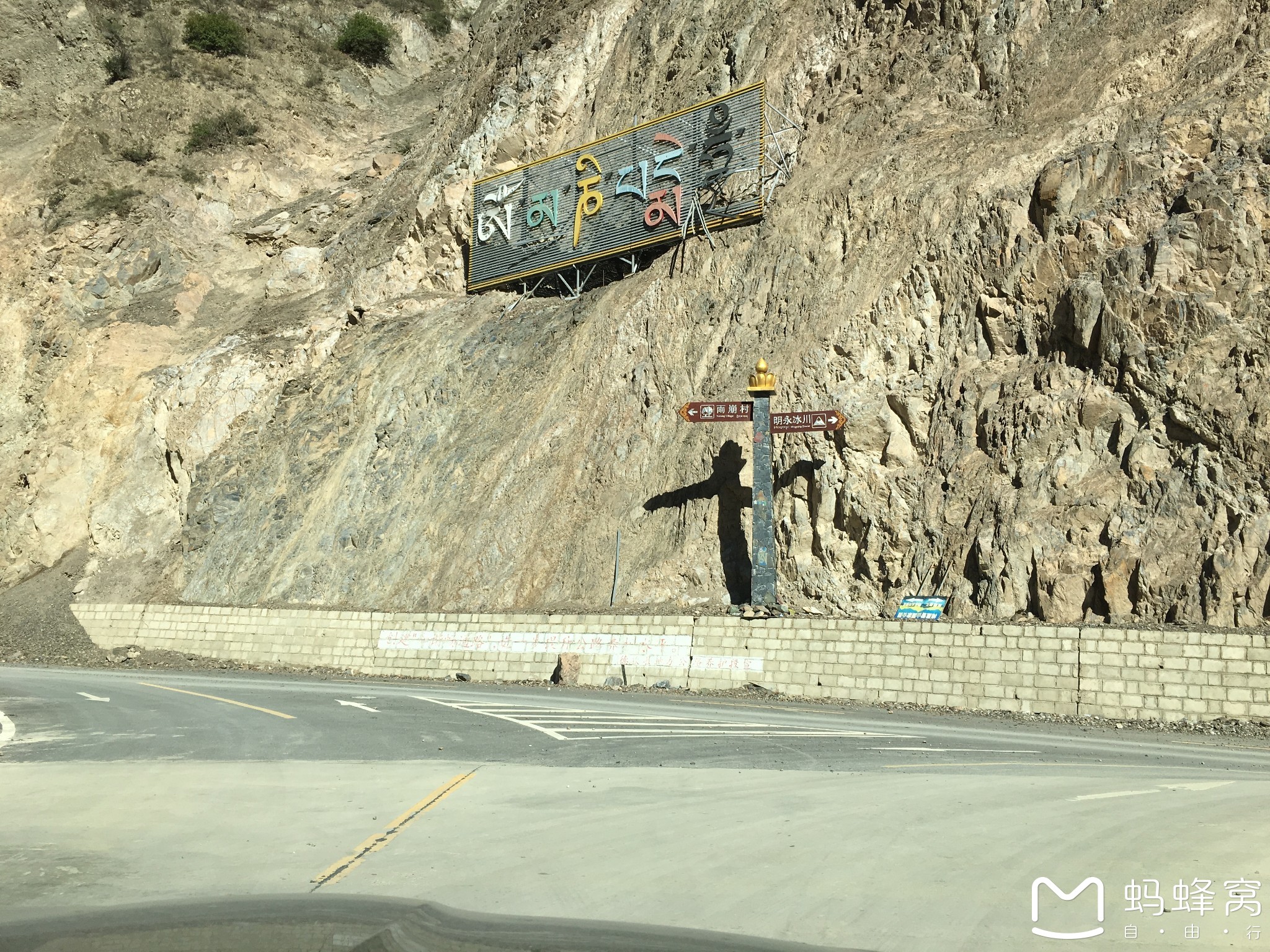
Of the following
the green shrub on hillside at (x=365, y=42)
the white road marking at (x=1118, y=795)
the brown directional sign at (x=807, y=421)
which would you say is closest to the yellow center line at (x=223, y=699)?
the white road marking at (x=1118, y=795)

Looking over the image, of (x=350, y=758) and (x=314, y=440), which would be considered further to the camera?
(x=314, y=440)

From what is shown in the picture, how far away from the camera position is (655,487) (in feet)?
87.7

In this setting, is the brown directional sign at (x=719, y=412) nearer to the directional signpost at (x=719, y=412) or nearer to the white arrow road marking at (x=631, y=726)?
the directional signpost at (x=719, y=412)

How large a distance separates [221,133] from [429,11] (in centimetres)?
1910

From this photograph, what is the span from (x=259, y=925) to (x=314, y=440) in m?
31.0

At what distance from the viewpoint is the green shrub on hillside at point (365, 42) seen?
184 feet

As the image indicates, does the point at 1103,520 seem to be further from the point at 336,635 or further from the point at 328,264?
the point at 328,264

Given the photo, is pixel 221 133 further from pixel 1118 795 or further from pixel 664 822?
pixel 1118 795

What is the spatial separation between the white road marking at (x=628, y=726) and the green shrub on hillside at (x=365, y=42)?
49.2 meters

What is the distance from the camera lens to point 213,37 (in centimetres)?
5306

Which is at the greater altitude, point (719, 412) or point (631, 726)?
point (719, 412)

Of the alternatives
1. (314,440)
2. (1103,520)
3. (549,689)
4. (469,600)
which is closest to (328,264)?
(314,440)

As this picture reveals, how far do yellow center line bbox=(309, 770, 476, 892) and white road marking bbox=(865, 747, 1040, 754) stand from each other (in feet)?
17.2

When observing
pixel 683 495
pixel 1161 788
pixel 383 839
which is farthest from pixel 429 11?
pixel 383 839
